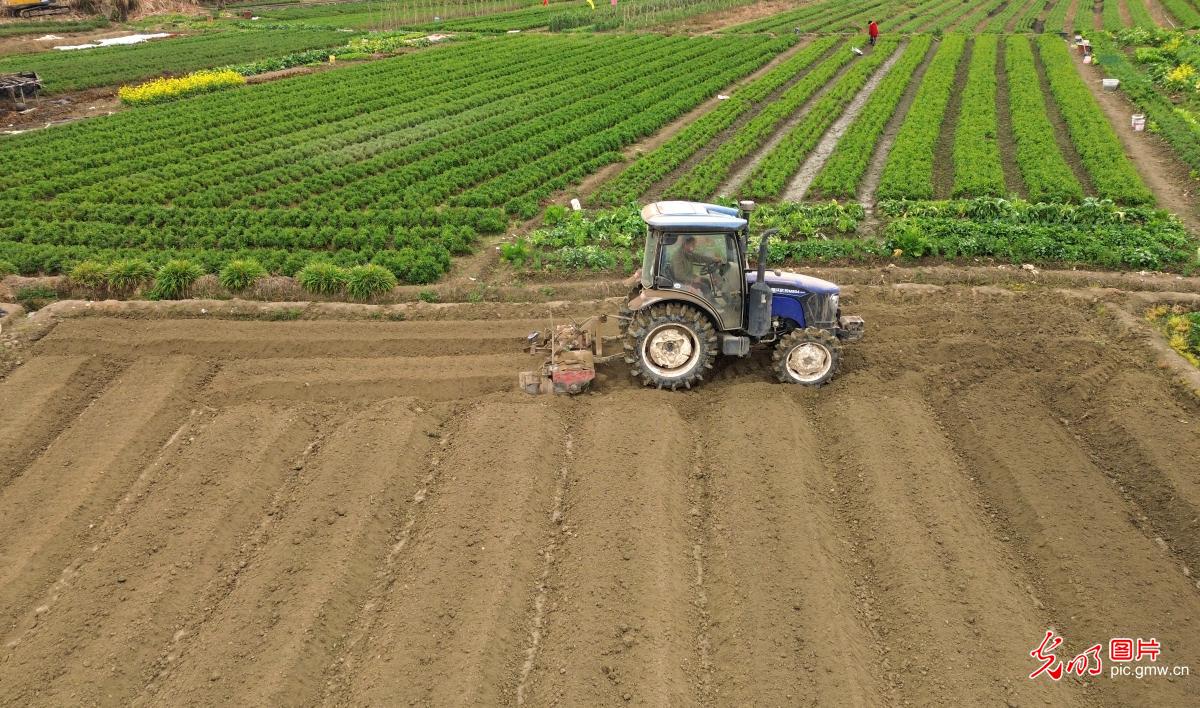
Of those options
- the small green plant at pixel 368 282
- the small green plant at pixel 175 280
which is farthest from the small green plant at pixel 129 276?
the small green plant at pixel 368 282

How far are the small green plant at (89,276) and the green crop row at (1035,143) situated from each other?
66.6 feet

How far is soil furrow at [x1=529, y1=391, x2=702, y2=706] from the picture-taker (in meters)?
7.27

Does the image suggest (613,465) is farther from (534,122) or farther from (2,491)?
(534,122)

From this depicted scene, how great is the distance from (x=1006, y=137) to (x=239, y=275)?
71.6ft

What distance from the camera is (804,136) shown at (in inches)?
998

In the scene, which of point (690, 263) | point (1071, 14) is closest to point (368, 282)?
point (690, 263)

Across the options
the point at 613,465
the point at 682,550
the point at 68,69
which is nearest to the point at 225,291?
the point at 613,465

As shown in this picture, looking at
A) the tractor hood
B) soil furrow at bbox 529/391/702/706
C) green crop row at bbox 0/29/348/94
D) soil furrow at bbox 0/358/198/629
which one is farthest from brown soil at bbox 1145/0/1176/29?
soil furrow at bbox 0/358/198/629

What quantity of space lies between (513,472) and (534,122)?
1970cm

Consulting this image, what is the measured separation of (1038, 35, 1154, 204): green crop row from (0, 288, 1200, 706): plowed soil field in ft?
25.9

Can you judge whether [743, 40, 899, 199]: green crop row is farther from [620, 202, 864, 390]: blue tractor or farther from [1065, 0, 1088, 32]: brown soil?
Result: [1065, 0, 1088, 32]: brown soil

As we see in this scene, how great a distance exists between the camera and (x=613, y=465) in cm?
1011

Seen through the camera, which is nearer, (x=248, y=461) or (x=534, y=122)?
(x=248, y=461)

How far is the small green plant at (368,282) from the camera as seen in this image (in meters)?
15.5
